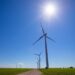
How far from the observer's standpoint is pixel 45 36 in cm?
7525

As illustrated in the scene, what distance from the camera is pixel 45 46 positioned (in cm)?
7281

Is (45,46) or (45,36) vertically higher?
(45,36)

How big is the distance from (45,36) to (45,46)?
4.98m
